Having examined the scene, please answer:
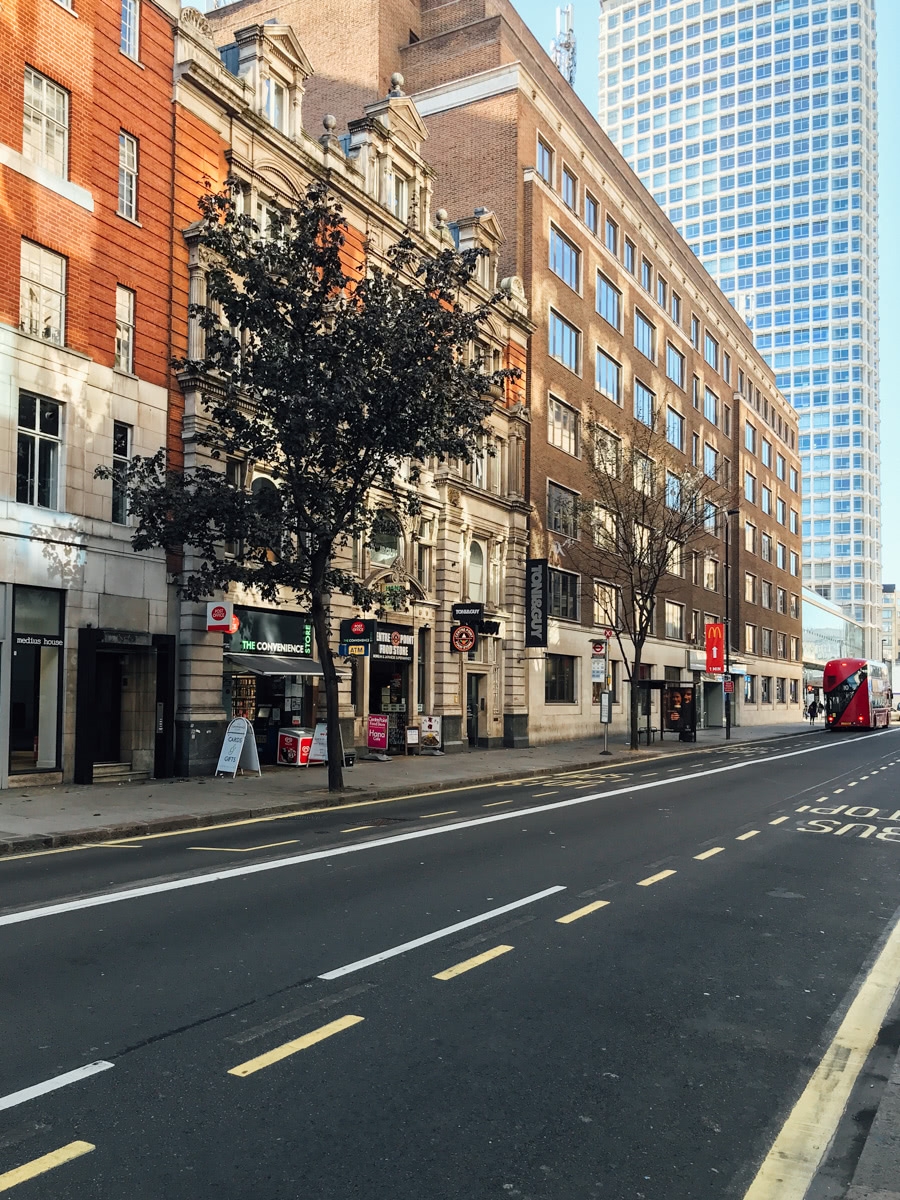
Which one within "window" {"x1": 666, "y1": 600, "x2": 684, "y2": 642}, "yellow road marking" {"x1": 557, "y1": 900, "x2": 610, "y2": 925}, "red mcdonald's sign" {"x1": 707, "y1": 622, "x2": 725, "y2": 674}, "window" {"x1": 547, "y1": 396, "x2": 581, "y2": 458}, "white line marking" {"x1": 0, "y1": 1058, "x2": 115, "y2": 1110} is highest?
"window" {"x1": 547, "y1": 396, "x2": 581, "y2": 458}

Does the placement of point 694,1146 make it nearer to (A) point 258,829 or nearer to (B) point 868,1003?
(B) point 868,1003

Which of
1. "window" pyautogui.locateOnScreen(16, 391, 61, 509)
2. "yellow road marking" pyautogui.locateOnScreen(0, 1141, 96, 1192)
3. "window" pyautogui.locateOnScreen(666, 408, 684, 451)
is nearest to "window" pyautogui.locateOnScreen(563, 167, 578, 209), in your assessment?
"window" pyautogui.locateOnScreen(666, 408, 684, 451)

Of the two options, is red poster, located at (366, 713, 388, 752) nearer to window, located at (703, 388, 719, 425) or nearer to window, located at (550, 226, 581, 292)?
window, located at (550, 226, 581, 292)

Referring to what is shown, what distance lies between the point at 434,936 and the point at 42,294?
16.1 metres

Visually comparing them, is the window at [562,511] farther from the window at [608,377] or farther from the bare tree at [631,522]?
the window at [608,377]

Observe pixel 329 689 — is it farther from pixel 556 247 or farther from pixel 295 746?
pixel 556 247

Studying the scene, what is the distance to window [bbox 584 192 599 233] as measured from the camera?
146ft

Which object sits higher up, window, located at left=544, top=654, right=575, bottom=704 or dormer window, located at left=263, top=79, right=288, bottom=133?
dormer window, located at left=263, top=79, right=288, bottom=133

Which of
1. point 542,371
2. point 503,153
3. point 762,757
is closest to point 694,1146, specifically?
point 762,757

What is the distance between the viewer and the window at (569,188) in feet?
140

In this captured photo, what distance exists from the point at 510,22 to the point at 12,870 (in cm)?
4216

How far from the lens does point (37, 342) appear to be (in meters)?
18.8

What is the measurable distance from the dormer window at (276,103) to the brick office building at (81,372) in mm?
3193

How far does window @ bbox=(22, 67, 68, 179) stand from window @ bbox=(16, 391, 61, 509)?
14.9 ft
